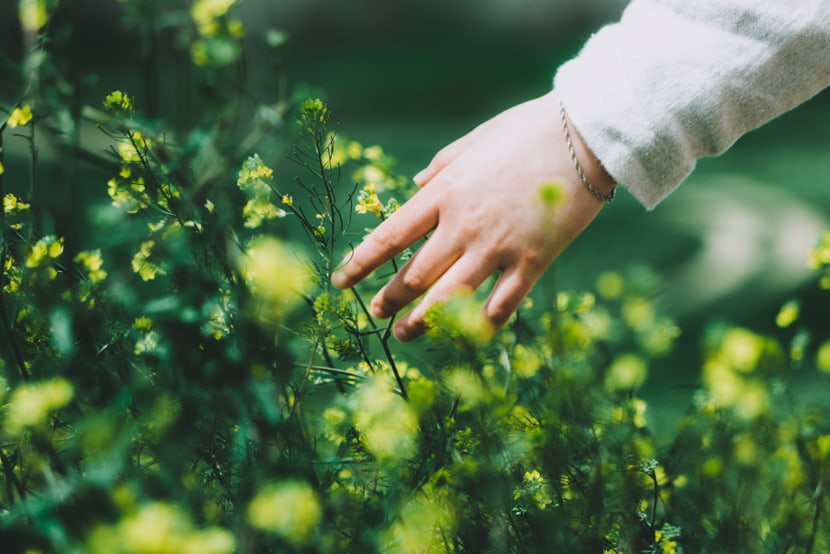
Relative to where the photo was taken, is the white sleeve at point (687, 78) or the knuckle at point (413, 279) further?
the knuckle at point (413, 279)

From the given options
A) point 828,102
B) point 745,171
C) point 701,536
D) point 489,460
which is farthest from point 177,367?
point 828,102

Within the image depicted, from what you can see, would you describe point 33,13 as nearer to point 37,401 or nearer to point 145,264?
point 145,264

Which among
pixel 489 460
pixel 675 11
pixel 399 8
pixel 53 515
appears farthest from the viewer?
pixel 399 8

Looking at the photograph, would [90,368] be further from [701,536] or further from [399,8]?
[399,8]

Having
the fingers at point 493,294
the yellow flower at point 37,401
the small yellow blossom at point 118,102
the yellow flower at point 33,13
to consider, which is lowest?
the fingers at point 493,294

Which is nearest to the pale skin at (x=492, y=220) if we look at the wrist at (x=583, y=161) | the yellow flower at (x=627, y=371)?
the wrist at (x=583, y=161)

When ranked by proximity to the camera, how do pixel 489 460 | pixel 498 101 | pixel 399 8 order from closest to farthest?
pixel 489 460, pixel 399 8, pixel 498 101

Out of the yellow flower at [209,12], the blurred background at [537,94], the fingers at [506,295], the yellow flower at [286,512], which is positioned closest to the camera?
the yellow flower at [286,512]

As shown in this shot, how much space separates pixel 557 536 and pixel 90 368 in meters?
0.50

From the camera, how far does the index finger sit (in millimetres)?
792

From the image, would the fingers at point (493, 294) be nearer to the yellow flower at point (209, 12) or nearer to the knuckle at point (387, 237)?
the knuckle at point (387, 237)

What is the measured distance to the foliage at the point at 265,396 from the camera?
56cm

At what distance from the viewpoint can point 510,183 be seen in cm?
75

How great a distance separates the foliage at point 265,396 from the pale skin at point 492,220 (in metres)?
0.06
